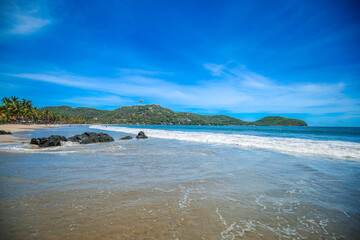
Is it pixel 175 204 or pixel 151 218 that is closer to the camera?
pixel 151 218

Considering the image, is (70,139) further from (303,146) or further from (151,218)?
(303,146)

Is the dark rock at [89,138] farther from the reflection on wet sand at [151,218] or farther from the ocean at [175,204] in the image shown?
the reflection on wet sand at [151,218]

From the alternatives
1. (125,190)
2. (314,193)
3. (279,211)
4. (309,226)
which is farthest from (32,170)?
(314,193)

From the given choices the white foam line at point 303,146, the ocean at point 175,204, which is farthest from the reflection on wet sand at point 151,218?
the white foam line at point 303,146

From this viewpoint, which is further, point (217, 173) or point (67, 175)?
point (217, 173)

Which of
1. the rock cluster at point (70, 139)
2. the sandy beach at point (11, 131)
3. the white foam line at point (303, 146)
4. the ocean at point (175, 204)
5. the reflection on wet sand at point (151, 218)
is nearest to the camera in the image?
the reflection on wet sand at point (151, 218)

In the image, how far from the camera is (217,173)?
7656 millimetres

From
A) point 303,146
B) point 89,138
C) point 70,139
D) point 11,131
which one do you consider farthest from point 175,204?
point 11,131

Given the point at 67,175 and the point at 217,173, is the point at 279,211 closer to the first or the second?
the point at 217,173

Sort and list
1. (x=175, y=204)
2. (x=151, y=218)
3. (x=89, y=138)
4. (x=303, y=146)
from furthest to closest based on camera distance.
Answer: (x=89, y=138) → (x=303, y=146) → (x=175, y=204) → (x=151, y=218)

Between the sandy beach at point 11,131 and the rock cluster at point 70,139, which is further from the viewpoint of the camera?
the sandy beach at point 11,131

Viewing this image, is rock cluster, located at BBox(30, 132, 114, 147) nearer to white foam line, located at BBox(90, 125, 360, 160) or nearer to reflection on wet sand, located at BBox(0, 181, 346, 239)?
white foam line, located at BBox(90, 125, 360, 160)

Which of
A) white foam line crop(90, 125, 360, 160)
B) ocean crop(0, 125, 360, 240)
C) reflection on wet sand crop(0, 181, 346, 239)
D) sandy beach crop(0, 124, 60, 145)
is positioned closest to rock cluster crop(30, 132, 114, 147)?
sandy beach crop(0, 124, 60, 145)

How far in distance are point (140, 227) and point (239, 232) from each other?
1.92 m
